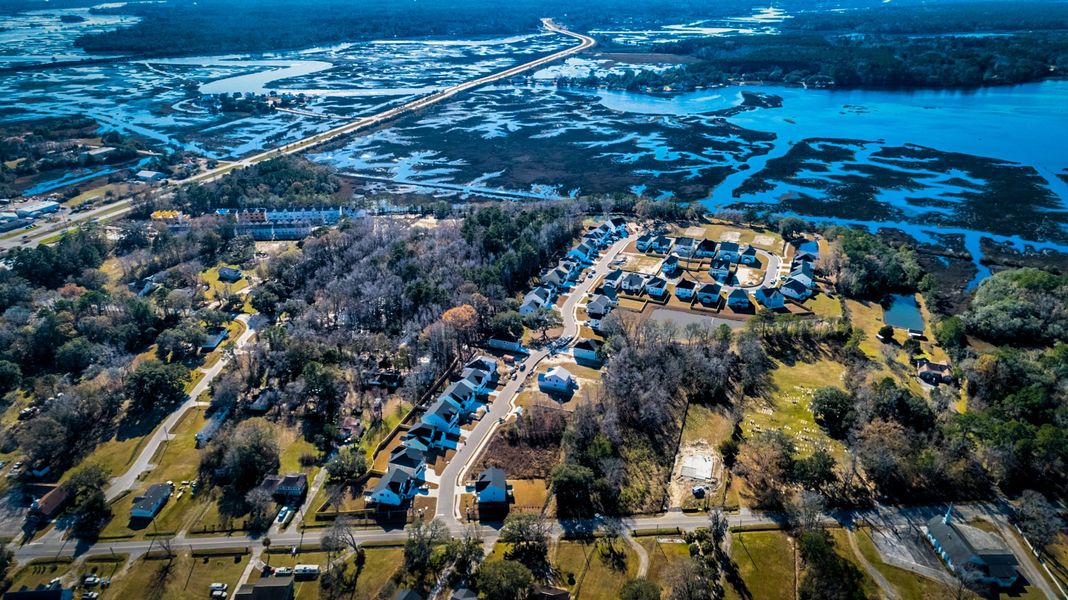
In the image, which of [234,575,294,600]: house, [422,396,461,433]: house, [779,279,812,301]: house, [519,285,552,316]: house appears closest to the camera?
[234,575,294,600]: house

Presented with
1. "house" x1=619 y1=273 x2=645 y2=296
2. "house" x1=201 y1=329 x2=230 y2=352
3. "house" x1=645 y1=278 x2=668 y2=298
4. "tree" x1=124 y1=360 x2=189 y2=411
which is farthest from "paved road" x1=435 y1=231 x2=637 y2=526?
"house" x1=201 y1=329 x2=230 y2=352

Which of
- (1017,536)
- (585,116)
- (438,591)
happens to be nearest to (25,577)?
(438,591)

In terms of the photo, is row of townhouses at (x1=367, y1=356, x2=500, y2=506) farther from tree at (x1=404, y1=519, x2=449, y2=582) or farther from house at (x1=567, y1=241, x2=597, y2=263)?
house at (x1=567, y1=241, x2=597, y2=263)

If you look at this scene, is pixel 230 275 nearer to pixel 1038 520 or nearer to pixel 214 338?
pixel 214 338

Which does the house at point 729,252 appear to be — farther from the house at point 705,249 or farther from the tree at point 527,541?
the tree at point 527,541

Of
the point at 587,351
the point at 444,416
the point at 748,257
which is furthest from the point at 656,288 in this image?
the point at 444,416

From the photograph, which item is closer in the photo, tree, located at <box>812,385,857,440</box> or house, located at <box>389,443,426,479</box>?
house, located at <box>389,443,426,479</box>

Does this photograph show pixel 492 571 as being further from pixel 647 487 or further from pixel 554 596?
pixel 647 487

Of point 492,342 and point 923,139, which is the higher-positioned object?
point 923,139
